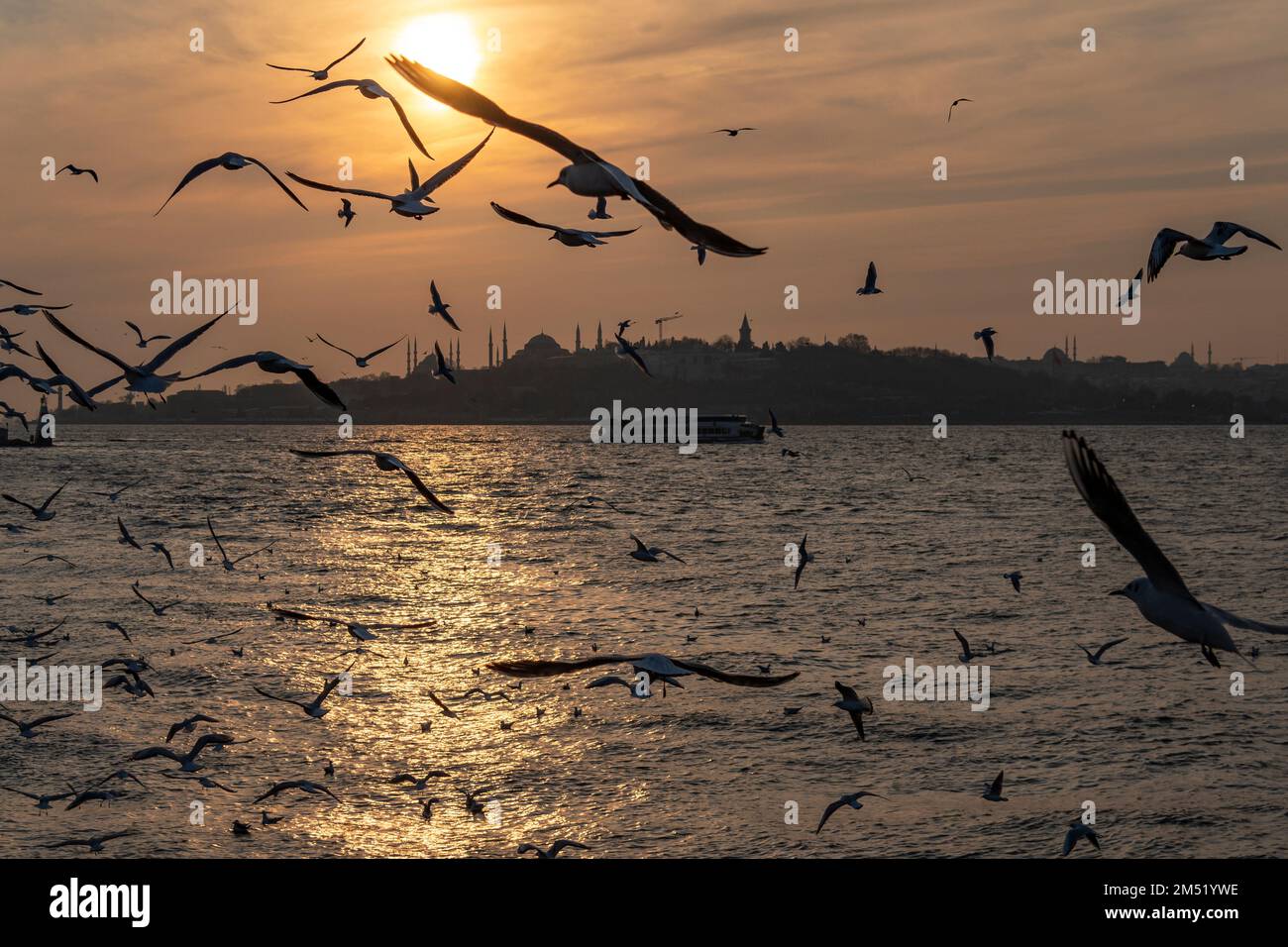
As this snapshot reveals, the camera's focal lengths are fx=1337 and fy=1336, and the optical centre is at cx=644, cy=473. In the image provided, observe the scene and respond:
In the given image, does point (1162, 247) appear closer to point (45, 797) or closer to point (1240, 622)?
point (1240, 622)

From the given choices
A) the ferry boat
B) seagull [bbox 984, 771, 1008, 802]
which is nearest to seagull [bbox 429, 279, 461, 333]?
seagull [bbox 984, 771, 1008, 802]

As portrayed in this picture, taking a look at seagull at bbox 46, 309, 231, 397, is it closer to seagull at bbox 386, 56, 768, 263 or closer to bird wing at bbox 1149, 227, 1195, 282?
seagull at bbox 386, 56, 768, 263

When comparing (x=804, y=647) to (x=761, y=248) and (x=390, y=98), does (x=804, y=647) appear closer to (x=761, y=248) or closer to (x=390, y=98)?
(x=390, y=98)

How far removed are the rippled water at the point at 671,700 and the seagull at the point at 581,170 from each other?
37.1ft

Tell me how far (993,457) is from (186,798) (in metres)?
159

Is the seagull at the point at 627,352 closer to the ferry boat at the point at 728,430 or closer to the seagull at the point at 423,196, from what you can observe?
the seagull at the point at 423,196

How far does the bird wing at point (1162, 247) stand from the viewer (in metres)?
13.4

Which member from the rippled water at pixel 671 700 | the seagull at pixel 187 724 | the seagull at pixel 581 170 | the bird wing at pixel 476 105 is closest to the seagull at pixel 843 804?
the rippled water at pixel 671 700

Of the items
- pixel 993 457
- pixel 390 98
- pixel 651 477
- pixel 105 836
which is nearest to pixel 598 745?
pixel 105 836

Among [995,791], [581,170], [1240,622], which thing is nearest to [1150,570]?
[1240,622]

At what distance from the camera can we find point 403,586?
47000mm

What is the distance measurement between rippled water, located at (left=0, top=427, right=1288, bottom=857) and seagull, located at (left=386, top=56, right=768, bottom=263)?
11.3 metres

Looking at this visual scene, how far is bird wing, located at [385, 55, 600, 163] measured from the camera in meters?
8.02

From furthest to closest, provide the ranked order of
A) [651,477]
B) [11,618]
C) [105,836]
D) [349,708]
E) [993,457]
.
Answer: [993,457]
[651,477]
[11,618]
[349,708]
[105,836]
